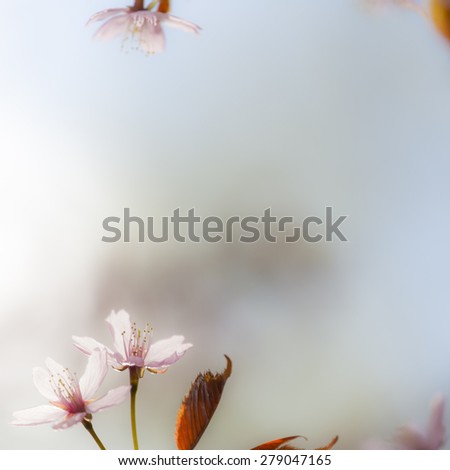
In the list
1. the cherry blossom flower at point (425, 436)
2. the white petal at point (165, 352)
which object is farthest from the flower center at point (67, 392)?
the cherry blossom flower at point (425, 436)

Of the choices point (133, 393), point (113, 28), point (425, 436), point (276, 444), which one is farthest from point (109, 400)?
point (113, 28)

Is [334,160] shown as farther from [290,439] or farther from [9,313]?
[9,313]

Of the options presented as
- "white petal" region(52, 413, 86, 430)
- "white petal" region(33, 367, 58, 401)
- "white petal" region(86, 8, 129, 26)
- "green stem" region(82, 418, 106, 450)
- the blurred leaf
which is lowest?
the blurred leaf

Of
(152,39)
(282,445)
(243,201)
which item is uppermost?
(152,39)

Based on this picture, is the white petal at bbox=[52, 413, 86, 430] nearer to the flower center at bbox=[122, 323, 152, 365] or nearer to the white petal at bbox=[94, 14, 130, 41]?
the flower center at bbox=[122, 323, 152, 365]

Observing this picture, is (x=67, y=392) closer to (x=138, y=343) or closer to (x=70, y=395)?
(x=70, y=395)

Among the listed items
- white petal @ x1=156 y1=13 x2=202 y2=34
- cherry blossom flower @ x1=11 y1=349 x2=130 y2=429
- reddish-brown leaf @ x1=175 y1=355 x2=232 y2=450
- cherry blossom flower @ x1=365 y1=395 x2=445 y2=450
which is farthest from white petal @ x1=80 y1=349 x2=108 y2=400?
white petal @ x1=156 y1=13 x2=202 y2=34

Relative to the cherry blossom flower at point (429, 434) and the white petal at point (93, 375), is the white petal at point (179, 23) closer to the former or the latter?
the white petal at point (93, 375)
